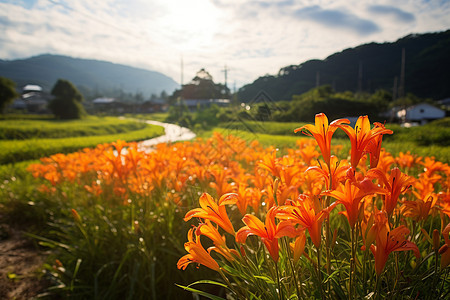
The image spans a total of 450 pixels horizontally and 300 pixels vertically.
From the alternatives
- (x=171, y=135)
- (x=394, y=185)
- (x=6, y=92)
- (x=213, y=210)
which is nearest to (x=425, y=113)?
(x=171, y=135)

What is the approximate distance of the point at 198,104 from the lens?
14.7 metres

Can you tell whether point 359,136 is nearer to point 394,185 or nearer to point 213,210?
point 394,185

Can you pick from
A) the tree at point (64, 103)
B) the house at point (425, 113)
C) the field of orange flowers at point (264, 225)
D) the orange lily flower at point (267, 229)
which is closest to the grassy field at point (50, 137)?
the field of orange flowers at point (264, 225)

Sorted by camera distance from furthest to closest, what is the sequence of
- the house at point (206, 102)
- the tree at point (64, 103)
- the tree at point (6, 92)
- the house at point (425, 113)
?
the house at point (425, 113)
the tree at point (64, 103)
the tree at point (6, 92)
the house at point (206, 102)

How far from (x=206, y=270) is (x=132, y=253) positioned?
0.62 metres

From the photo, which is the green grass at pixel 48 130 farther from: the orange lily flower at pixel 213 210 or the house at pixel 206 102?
the orange lily flower at pixel 213 210

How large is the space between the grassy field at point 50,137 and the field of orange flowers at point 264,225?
394 cm

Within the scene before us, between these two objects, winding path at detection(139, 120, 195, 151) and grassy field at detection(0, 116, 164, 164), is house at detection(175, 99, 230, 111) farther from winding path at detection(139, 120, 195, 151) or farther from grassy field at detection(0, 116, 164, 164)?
grassy field at detection(0, 116, 164, 164)

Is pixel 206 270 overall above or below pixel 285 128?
below

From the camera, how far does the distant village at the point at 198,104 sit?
46.1 ft

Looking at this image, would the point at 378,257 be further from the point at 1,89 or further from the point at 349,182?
the point at 1,89

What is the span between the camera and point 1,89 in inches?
1005

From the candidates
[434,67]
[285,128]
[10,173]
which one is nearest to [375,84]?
[434,67]

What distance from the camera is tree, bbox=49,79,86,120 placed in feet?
96.6
